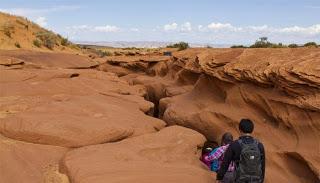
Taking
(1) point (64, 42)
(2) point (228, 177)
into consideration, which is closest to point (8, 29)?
(1) point (64, 42)

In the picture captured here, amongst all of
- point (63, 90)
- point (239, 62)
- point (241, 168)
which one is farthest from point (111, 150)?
point (63, 90)

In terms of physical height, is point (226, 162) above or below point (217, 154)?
above

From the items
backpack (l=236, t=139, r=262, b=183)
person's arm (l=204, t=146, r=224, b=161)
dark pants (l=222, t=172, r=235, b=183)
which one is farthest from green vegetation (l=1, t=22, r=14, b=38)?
backpack (l=236, t=139, r=262, b=183)

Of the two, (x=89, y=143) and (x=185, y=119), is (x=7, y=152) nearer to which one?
(x=89, y=143)

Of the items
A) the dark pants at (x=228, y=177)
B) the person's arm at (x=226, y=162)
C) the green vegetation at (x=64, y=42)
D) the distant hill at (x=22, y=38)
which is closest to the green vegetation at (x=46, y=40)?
the distant hill at (x=22, y=38)

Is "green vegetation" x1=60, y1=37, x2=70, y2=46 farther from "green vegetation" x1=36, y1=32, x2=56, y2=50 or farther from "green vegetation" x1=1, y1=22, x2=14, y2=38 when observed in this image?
"green vegetation" x1=1, y1=22, x2=14, y2=38

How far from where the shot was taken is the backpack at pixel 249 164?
557 centimetres

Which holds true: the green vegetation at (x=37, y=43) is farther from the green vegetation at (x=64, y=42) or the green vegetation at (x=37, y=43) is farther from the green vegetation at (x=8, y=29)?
the green vegetation at (x=64, y=42)

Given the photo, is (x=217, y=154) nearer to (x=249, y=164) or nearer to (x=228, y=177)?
(x=228, y=177)

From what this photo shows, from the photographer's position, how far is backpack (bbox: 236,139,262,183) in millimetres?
5574

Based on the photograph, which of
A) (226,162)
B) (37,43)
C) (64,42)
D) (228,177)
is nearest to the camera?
(226,162)

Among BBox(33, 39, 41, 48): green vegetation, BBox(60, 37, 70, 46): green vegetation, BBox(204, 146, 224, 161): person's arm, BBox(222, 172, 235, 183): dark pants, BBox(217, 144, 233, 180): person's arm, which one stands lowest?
BBox(60, 37, 70, 46): green vegetation

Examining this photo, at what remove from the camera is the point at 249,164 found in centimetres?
560

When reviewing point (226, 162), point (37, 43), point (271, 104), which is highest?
point (271, 104)
